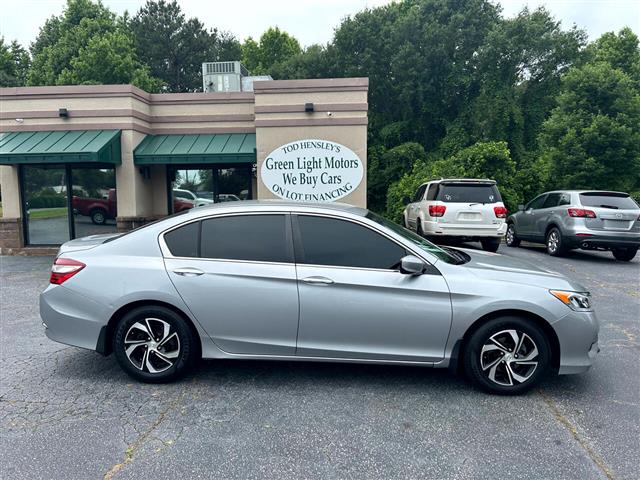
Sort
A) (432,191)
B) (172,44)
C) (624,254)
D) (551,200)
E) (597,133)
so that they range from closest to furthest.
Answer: (432,191) → (624,254) → (551,200) → (597,133) → (172,44)

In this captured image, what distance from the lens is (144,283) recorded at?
12.7ft

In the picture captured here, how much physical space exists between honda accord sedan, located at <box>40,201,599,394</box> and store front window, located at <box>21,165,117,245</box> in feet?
28.2

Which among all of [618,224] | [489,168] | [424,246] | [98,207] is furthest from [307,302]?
[489,168]

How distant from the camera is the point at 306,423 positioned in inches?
132

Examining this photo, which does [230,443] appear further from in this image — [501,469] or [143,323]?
[501,469]

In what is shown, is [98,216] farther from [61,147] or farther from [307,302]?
[307,302]

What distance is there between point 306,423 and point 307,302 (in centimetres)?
92

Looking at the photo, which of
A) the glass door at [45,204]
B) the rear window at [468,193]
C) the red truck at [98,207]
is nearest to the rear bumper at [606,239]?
the rear window at [468,193]

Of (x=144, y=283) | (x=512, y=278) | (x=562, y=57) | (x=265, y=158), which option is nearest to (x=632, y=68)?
(x=562, y=57)

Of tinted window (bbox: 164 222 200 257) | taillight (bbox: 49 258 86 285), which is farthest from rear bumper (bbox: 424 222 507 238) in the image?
taillight (bbox: 49 258 86 285)

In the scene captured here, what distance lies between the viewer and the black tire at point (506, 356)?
3.70m

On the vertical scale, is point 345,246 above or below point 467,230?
above

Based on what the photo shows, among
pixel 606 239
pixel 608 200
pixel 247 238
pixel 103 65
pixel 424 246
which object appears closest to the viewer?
pixel 247 238

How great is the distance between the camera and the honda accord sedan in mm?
3719
